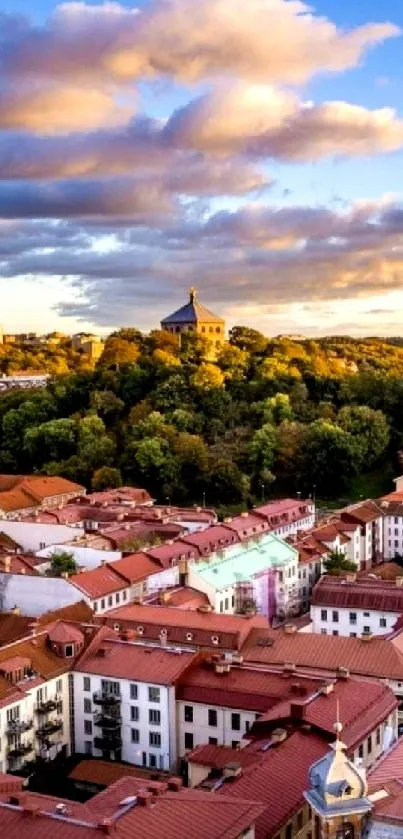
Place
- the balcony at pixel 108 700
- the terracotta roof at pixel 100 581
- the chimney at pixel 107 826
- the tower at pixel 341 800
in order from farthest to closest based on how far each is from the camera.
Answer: the terracotta roof at pixel 100 581, the balcony at pixel 108 700, the chimney at pixel 107 826, the tower at pixel 341 800

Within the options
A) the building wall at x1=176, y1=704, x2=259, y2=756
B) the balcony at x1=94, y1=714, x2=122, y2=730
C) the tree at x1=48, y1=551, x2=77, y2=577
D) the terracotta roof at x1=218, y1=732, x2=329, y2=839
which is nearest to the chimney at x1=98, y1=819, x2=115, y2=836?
the terracotta roof at x1=218, y1=732, x2=329, y2=839

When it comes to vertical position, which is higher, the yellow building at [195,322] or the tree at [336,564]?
the yellow building at [195,322]

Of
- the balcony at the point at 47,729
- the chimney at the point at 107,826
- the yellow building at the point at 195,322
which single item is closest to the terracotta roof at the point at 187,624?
the balcony at the point at 47,729

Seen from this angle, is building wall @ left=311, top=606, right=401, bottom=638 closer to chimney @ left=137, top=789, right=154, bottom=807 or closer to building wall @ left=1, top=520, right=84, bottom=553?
building wall @ left=1, top=520, right=84, bottom=553

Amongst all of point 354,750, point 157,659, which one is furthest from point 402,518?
point 354,750

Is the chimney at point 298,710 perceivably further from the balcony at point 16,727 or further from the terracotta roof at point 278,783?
the balcony at point 16,727

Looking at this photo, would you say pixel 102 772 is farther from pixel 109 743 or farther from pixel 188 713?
pixel 188 713
